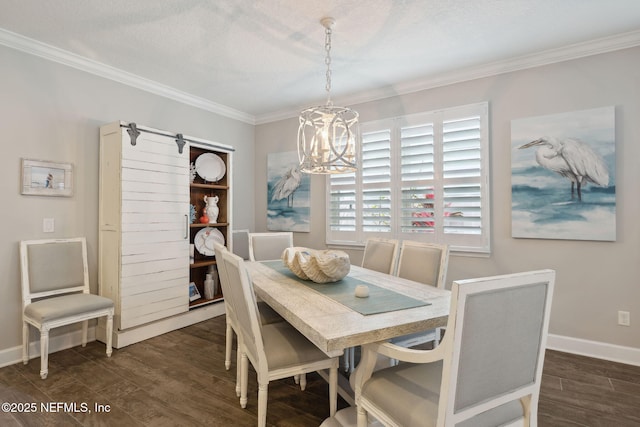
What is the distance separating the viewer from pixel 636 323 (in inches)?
102

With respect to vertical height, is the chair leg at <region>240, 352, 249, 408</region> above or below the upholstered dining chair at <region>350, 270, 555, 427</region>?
below

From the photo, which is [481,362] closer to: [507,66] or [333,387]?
[333,387]

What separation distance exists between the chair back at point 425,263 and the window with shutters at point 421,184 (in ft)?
3.16

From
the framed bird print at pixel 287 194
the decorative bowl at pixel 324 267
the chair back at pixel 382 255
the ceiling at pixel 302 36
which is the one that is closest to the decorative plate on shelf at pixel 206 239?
the framed bird print at pixel 287 194

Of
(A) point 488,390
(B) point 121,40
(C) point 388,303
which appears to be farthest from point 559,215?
(B) point 121,40

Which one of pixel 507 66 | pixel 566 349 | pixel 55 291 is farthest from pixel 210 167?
pixel 566 349

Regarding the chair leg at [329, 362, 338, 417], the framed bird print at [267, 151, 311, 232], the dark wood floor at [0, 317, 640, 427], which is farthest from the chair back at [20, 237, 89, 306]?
the chair leg at [329, 362, 338, 417]

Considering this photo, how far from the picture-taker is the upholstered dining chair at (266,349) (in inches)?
64.7

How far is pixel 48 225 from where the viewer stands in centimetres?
281

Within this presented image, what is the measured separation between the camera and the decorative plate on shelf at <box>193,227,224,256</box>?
3811 mm

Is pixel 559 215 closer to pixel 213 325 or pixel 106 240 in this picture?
pixel 213 325

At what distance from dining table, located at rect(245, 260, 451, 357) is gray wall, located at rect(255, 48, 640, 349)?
5.05 ft

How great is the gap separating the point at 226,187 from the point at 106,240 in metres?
1.37

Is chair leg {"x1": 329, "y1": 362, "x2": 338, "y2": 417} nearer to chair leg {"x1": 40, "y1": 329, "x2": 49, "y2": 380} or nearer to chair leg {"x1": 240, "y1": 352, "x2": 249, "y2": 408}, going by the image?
chair leg {"x1": 240, "y1": 352, "x2": 249, "y2": 408}
